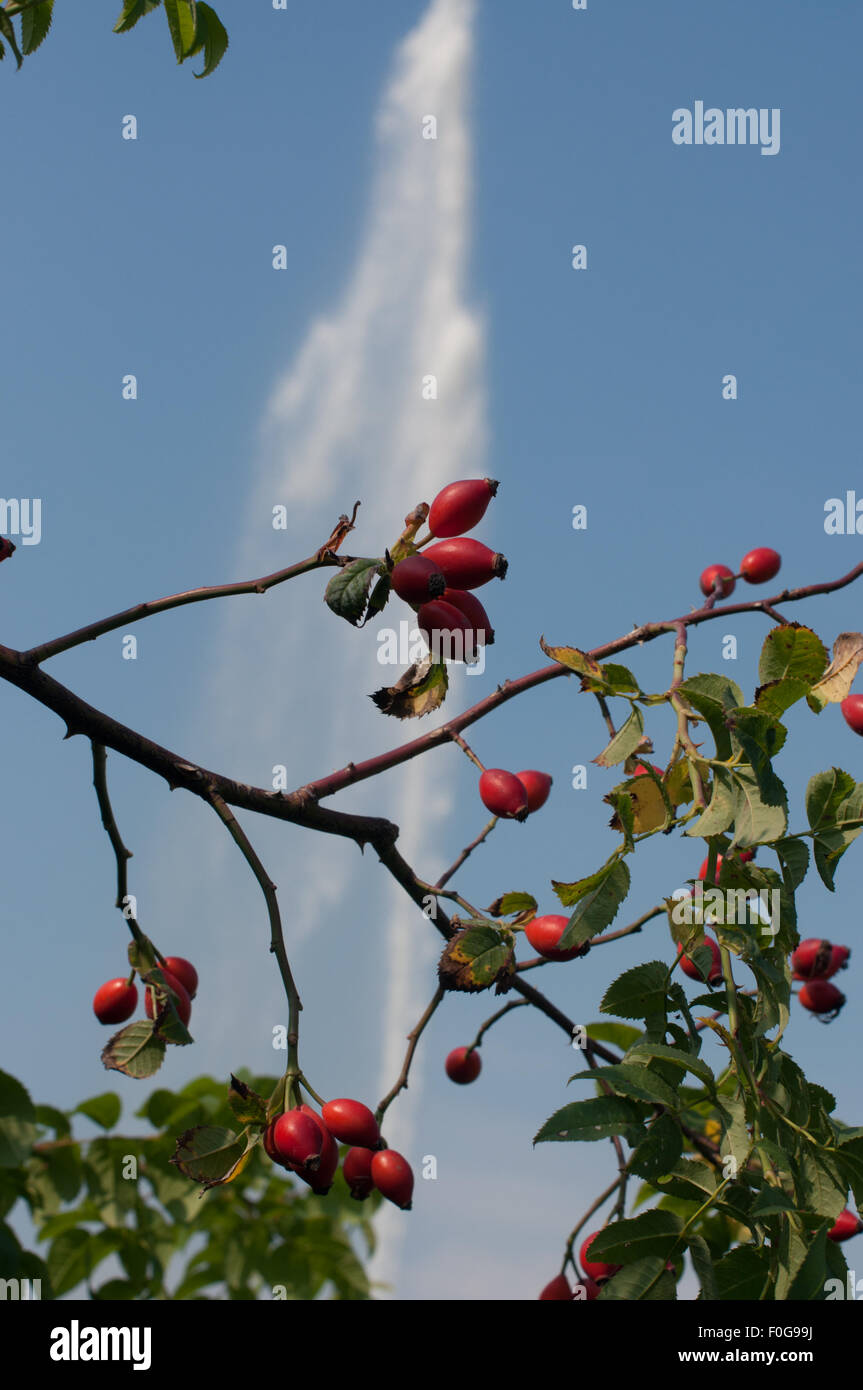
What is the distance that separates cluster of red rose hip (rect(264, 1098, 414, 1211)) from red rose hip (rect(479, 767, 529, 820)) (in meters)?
0.65

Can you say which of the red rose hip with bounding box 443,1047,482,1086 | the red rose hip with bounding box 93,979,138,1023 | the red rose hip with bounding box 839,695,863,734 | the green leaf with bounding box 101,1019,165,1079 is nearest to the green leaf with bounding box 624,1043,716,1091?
the red rose hip with bounding box 839,695,863,734

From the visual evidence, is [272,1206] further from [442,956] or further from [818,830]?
[818,830]

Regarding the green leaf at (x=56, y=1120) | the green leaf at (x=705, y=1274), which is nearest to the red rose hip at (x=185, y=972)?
the green leaf at (x=705, y=1274)

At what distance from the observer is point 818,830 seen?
6.14 ft

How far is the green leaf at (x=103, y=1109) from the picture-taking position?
422 centimetres

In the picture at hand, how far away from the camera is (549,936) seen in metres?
2.18

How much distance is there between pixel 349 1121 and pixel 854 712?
1206 millimetres

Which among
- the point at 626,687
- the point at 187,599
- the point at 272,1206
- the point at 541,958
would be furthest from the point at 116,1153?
the point at 626,687

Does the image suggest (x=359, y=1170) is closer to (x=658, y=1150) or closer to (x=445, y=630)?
(x=658, y=1150)

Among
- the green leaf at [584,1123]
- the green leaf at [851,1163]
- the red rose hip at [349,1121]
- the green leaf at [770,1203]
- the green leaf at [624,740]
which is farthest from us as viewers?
the red rose hip at [349,1121]

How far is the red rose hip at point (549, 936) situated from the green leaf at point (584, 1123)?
475 mm

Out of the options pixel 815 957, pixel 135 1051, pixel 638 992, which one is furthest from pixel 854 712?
pixel 135 1051

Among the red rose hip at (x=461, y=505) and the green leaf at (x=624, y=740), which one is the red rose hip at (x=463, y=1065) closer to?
the green leaf at (x=624, y=740)
